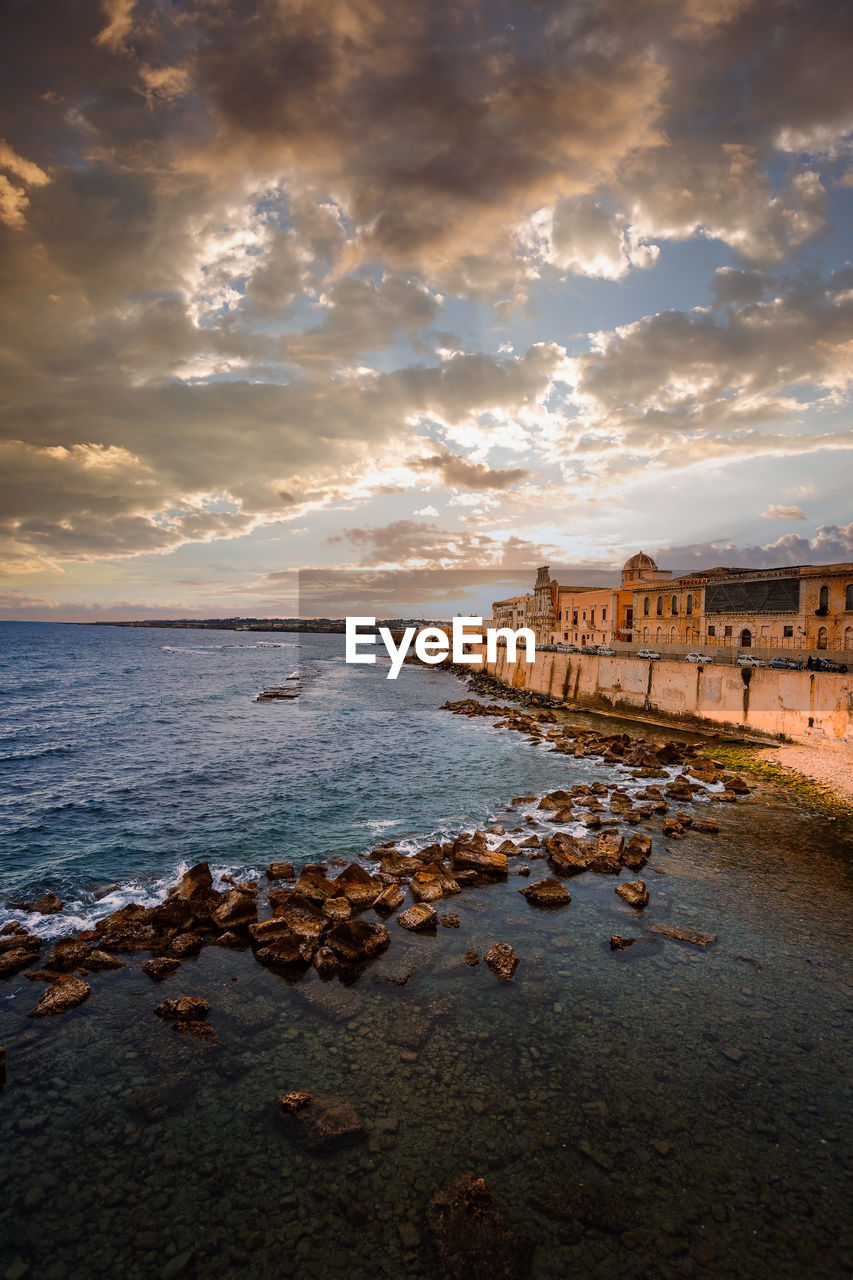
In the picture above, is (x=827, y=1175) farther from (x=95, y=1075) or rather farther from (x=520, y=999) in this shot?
(x=95, y=1075)

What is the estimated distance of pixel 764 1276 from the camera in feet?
16.9

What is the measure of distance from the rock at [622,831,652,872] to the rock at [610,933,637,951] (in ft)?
12.3

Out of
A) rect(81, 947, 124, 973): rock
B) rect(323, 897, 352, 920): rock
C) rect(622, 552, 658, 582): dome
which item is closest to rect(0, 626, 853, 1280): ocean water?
rect(81, 947, 124, 973): rock

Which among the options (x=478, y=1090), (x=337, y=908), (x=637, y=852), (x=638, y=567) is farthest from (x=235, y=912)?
(x=638, y=567)

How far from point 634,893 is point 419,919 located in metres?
4.98

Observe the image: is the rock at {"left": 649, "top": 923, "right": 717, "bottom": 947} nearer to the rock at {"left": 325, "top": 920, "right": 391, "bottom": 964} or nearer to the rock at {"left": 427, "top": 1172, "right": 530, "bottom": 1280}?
the rock at {"left": 325, "top": 920, "right": 391, "bottom": 964}

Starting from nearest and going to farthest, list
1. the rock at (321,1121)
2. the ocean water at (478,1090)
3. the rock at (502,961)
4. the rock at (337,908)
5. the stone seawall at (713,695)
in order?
the ocean water at (478,1090) < the rock at (321,1121) < the rock at (502,961) < the rock at (337,908) < the stone seawall at (713,695)

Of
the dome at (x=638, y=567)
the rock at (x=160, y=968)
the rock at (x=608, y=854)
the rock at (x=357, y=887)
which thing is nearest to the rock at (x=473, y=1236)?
the rock at (x=160, y=968)

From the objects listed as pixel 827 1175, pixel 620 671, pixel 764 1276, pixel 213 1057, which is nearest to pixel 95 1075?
pixel 213 1057

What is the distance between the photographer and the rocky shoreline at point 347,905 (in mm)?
10164

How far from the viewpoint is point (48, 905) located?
1256 centimetres

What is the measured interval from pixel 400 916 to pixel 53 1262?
7.20m

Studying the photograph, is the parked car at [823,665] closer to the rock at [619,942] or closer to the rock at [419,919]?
the rock at [619,942]

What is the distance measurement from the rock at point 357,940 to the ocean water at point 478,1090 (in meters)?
0.51
